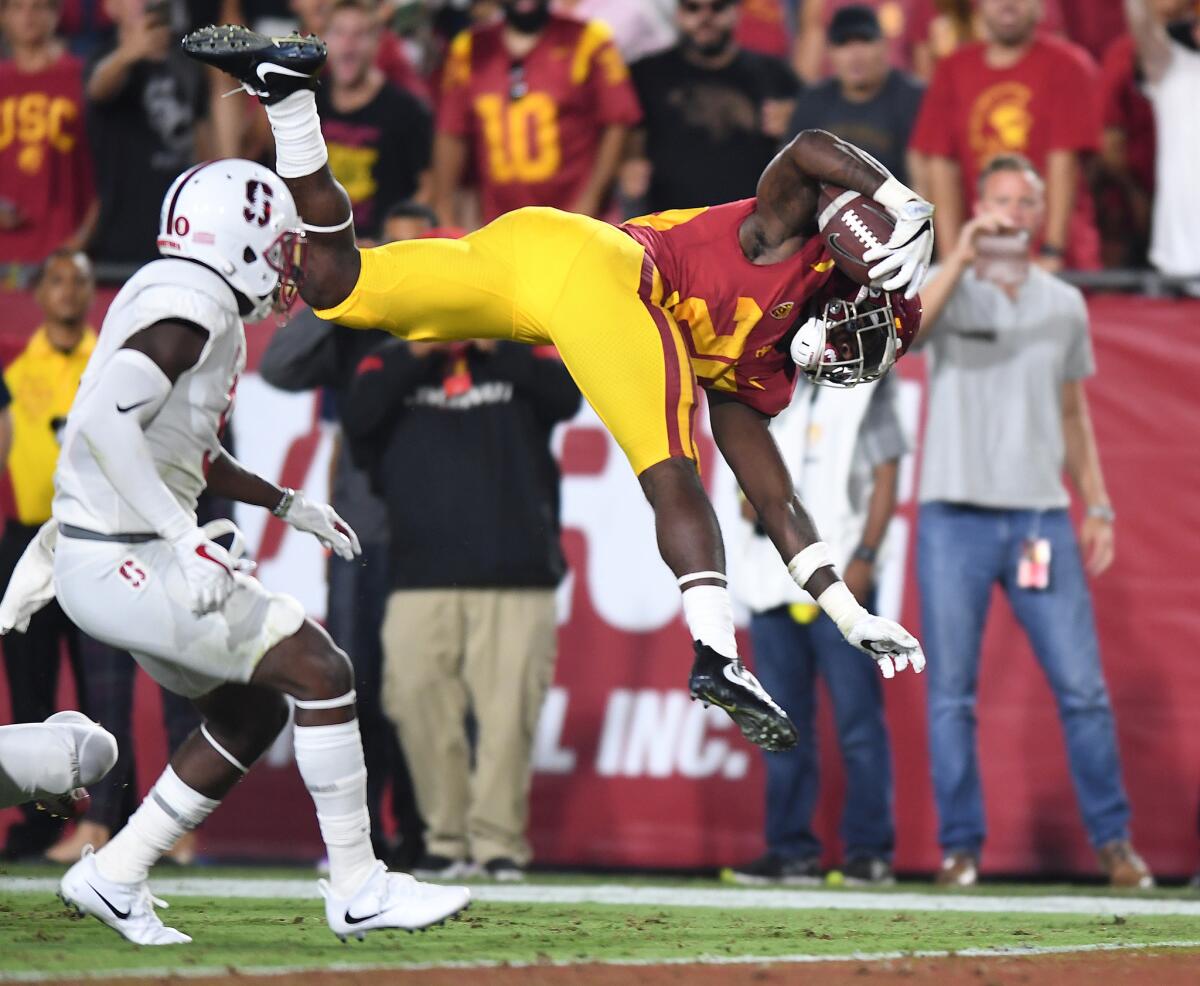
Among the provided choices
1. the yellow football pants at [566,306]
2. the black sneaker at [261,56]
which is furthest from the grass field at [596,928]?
the black sneaker at [261,56]

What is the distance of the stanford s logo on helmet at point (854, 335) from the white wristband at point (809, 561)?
0.51 metres

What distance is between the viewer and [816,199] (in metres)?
5.62

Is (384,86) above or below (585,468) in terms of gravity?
above

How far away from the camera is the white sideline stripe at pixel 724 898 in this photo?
6664 millimetres

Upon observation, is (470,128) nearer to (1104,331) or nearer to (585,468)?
(585,468)

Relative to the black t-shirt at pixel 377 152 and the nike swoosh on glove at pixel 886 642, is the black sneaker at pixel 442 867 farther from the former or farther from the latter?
the black t-shirt at pixel 377 152

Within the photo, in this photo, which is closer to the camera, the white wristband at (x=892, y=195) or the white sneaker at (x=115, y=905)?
the white sneaker at (x=115, y=905)

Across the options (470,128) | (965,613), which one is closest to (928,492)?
(965,613)

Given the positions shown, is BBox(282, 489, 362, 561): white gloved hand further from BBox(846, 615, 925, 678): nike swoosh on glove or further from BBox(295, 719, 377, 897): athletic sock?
BBox(846, 615, 925, 678): nike swoosh on glove

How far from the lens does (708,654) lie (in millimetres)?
5266

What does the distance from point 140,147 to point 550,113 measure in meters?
2.05

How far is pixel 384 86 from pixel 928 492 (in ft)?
11.3

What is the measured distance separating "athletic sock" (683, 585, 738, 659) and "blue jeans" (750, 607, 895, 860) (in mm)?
2572

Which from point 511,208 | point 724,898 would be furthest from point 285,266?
point 511,208
